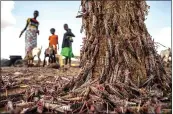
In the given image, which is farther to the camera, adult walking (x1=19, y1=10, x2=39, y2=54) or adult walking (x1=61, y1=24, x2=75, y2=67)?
adult walking (x1=19, y1=10, x2=39, y2=54)

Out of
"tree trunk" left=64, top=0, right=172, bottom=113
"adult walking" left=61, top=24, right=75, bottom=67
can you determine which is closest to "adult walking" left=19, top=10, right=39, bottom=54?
"adult walking" left=61, top=24, right=75, bottom=67

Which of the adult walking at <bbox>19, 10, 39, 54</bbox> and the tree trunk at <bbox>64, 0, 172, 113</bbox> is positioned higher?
the adult walking at <bbox>19, 10, 39, 54</bbox>

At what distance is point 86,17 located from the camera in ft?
18.5

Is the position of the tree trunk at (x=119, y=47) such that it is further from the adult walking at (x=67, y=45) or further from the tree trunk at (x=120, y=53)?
the adult walking at (x=67, y=45)

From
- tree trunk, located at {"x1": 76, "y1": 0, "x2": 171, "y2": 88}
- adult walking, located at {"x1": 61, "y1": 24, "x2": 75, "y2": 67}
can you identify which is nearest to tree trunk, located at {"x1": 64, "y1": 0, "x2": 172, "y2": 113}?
tree trunk, located at {"x1": 76, "y1": 0, "x2": 171, "y2": 88}

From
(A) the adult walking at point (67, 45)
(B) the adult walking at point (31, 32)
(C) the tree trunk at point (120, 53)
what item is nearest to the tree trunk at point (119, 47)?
(C) the tree trunk at point (120, 53)

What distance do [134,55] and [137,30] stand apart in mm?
400

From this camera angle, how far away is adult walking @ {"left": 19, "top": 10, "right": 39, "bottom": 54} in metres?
12.1

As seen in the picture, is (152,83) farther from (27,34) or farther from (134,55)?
(27,34)

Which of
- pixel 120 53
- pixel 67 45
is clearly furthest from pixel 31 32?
pixel 120 53

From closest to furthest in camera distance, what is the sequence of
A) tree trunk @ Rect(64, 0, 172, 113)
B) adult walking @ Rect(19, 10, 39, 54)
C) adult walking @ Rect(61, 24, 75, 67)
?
tree trunk @ Rect(64, 0, 172, 113)
adult walking @ Rect(61, 24, 75, 67)
adult walking @ Rect(19, 10, 39, 54)

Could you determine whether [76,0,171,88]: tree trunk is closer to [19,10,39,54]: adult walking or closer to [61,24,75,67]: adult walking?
[61,24,75,67]: adult walking

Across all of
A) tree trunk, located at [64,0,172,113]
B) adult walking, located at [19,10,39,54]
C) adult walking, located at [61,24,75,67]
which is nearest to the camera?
tree trunk, located at [64,0,172,113]

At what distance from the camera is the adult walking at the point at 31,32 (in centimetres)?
1212
